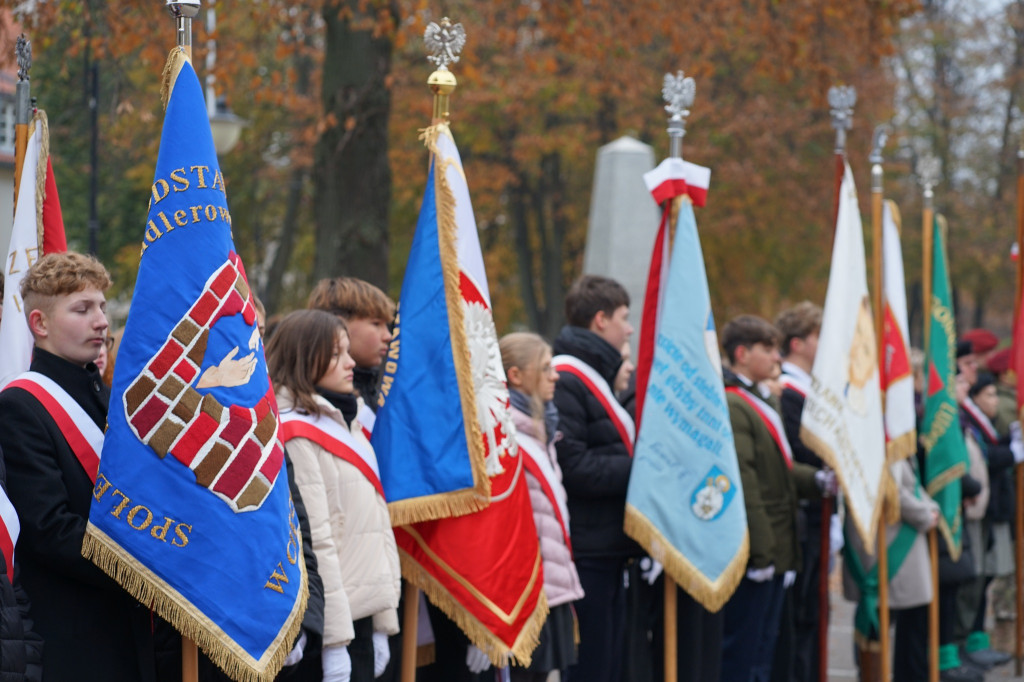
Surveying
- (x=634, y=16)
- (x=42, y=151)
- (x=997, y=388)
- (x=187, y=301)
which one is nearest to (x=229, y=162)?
(x=634, y=16)

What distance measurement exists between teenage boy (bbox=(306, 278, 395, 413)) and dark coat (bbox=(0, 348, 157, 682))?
1358 mm

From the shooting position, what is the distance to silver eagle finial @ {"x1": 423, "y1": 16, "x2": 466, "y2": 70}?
16.9 feet

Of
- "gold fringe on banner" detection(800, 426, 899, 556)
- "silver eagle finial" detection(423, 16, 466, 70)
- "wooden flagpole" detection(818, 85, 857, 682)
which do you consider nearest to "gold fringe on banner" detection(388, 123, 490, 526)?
"silver eagle finial" detection(423, 16, 466, 70)

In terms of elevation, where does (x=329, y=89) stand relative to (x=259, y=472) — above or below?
above

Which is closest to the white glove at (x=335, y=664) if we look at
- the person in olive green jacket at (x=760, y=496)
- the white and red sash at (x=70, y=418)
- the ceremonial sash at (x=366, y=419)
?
the white and red sash at (x=70, y=418)

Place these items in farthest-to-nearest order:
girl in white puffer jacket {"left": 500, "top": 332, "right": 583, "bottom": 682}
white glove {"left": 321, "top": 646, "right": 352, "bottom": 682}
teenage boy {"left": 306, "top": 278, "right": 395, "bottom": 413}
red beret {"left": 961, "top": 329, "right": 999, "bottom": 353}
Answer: red beret {"left": 961, "top": 329, "right": 999, "bottom": 353}
girl in white puffer jacket {"left": 500, "top": 332, "right": 583, "bottom": 682}
teenage boy {"left": 306, "top": 278, "right": 395, "bottom": 413}
white glove {"left": 321, "top": 646, "right": 352, "bottom": 682}

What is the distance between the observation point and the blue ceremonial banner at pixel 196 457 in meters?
3.60

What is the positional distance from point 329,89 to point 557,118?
11.0 metres

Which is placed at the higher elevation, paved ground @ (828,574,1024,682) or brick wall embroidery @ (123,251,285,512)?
brick wall embroidery @ (123,251,285,512)

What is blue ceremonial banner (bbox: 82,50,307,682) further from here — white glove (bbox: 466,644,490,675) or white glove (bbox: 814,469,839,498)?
white glove (bbox: 814,469,839,498)

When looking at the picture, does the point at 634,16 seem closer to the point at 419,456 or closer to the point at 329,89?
the point at 329,89

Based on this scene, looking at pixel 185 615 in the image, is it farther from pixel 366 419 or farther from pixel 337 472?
pixel 366 419

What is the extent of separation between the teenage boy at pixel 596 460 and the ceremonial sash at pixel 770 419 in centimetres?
83

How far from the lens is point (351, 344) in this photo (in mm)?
5109
